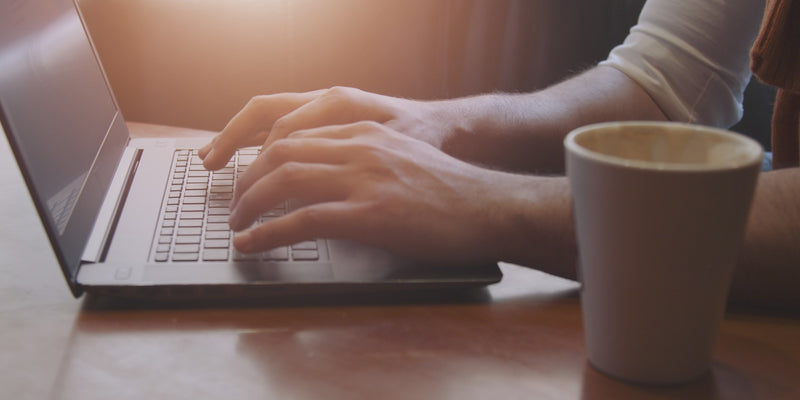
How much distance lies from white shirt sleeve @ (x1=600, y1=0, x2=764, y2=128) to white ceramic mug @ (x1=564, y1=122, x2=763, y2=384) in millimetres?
→ 549

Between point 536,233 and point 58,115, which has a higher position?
point 58,115

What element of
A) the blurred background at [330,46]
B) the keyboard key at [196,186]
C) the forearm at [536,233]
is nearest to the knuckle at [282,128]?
the keyboard key at [196,186]

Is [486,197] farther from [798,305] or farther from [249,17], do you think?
[249,17]

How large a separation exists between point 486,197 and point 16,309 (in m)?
0.36

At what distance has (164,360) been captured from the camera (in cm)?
50

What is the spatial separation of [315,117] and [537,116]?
298 mm

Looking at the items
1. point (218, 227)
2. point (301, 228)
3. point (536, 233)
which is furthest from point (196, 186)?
point (536, 233)

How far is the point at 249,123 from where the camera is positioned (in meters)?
0.78

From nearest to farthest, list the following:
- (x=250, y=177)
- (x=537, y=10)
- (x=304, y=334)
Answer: (x=304, y=334), (x=250, y=177), (x=537, y=10)

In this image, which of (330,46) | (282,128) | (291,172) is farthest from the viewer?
(330,46)

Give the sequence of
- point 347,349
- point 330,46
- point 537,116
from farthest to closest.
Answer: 1. point 330,46
2. point 537,116
3. point 347,349

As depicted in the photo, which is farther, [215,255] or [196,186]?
[196,186]

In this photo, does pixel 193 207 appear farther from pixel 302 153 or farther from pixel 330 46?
pixel 330 46

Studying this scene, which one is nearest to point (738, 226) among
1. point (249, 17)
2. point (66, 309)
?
point (66, 309)
